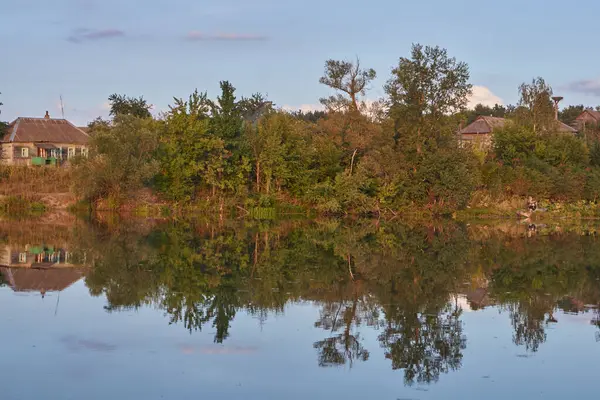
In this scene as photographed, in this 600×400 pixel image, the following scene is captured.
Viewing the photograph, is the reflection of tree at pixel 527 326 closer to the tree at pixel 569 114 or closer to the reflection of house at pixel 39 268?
the reflection of house at pixel 39 268

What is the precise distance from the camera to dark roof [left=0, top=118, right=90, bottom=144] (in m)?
55.9

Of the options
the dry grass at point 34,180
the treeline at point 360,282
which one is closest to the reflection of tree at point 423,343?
the treeline at point 360,282

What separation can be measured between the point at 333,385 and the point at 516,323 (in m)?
4.80

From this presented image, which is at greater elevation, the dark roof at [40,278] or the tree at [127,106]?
the tree at [127,106]

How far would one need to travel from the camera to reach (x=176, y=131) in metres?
41.4

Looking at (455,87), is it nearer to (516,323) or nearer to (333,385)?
(516,323)

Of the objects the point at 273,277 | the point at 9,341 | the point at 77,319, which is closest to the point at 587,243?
the point at 273,277

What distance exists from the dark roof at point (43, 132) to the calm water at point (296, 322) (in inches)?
1409

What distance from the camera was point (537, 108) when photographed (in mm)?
48312

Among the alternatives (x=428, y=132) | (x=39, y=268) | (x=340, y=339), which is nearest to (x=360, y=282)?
(x=340, y=339)

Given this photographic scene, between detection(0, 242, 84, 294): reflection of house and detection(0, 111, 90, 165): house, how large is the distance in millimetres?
34154

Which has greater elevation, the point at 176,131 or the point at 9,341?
the point at 176,131

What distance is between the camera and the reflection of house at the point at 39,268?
15648mm

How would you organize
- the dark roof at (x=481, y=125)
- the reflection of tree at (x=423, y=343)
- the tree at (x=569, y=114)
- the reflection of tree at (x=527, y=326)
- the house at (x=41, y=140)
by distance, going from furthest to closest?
the tree at (x=569, y=114) < the dark roof at (x=481, y=125) < the house at (x=41, y=140) < the reflection of tree at (x=527, y=326) < the reflection of tree at (x=423, y=343)
